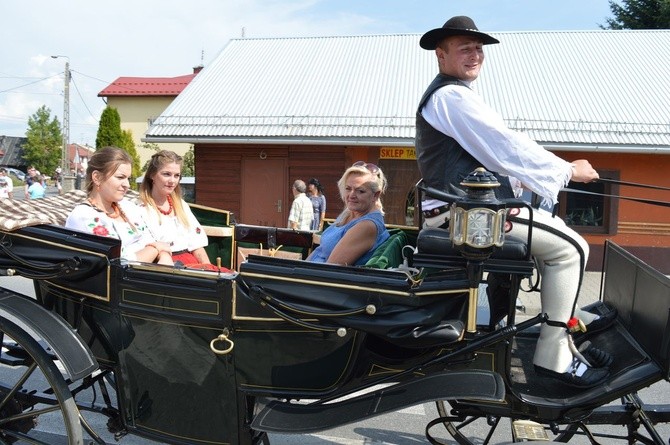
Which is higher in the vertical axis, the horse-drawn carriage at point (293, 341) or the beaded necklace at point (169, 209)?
the beaded necklace at point (169, 209)

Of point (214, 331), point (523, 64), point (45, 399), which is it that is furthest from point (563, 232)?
point (523, 64)

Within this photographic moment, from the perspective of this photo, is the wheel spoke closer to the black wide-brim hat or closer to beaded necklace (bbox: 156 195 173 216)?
beaded necklace (bbox: 156 195 173 216)

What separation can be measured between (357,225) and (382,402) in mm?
1194

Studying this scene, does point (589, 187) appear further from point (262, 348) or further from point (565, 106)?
point (262, 348)

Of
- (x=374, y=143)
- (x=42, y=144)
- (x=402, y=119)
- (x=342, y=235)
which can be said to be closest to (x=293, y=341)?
(x=342, y=235)

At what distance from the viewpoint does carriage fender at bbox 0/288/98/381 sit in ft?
7.76

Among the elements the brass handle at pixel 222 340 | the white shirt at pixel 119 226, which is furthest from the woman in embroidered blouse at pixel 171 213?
the brass handle at pixel 222 340

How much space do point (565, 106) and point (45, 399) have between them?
990 centimetres

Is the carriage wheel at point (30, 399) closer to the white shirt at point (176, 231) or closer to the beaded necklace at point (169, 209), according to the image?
the white shirt at point (176, 231)

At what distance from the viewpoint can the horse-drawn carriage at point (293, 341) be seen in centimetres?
217

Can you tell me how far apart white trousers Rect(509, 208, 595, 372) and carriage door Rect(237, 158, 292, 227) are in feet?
30.6

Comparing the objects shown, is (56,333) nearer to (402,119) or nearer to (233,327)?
(233,327)

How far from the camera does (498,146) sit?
7.36 feet

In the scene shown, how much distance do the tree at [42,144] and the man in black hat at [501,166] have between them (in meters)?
60.0
